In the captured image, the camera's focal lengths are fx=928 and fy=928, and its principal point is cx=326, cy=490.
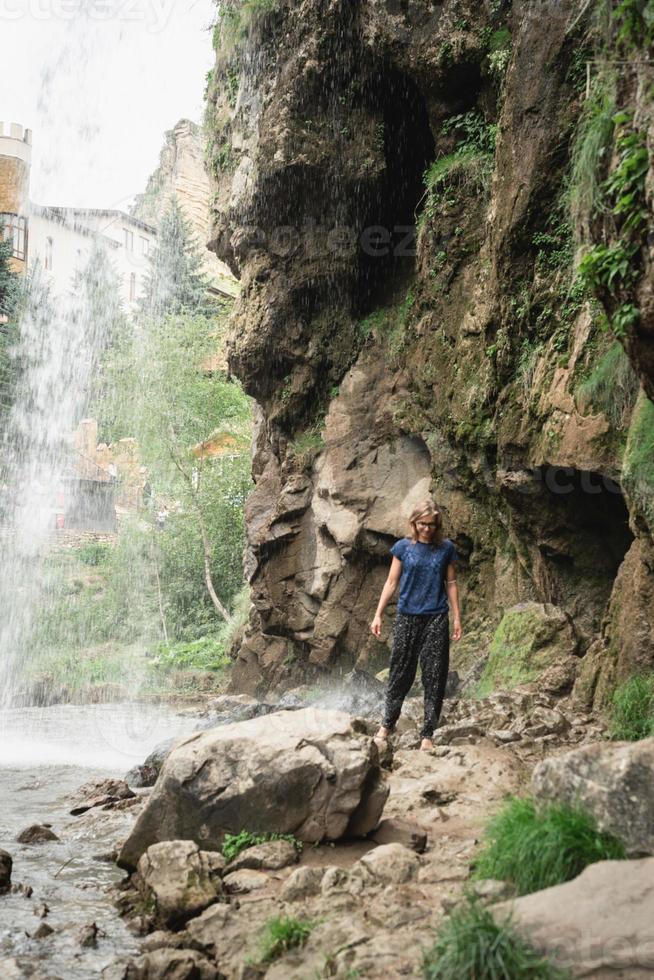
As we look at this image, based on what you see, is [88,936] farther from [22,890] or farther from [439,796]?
[439,796]

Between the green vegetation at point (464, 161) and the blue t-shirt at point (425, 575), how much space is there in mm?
7676

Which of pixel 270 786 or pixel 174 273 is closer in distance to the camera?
pixel 270 786

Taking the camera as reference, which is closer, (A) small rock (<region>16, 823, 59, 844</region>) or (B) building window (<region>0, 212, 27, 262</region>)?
(A) small rock (<region>16, 823, 59, 844</region>)

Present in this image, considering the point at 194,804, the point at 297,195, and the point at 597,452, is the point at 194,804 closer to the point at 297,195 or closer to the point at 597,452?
the point at 597,452

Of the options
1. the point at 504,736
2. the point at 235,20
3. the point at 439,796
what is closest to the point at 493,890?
the point at 439,796

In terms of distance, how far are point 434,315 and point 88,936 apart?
1125cm

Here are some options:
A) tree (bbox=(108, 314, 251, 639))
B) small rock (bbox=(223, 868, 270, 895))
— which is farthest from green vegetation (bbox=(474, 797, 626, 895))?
tree (bbox=(108, 314, 251, 639))

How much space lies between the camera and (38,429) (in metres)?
40.6

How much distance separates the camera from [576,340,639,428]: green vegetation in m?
8.77

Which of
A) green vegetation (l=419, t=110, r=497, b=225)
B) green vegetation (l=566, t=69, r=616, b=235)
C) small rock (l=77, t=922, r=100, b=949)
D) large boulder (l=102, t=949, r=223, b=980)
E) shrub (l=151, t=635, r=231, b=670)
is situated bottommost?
shrub (l=151, t=635, r=231, b=670)

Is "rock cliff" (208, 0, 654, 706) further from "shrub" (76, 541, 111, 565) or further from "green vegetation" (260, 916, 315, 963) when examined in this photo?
"shrub" (76, 541, 111, 565)

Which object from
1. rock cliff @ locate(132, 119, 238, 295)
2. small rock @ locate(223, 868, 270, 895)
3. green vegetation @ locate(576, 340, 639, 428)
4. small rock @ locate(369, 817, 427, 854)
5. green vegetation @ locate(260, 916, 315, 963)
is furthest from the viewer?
rock cliff @ locate(132, 119, 238, 295)

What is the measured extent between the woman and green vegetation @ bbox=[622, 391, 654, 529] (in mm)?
1628

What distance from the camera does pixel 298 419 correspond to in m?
18.5
